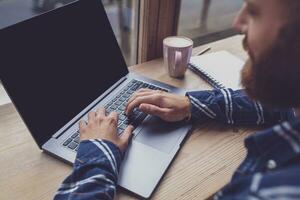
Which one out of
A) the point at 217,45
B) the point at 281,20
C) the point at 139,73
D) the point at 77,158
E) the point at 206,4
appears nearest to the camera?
the point at 281,20

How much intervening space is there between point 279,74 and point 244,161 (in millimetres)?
150

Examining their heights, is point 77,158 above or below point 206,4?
above

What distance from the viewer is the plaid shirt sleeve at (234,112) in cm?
82

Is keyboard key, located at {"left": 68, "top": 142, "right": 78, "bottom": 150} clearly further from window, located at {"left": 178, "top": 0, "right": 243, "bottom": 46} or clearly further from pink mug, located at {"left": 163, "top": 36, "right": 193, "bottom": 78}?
window, located at {"left": 178, "top": 0, "right": 243, "bottom": 46}

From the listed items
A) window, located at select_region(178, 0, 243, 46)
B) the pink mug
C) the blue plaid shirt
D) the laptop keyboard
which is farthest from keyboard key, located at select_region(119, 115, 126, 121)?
window, located at select_region(178, 0, 243, 46)

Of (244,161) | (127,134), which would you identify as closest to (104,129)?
(127,134)

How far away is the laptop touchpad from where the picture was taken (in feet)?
2.40

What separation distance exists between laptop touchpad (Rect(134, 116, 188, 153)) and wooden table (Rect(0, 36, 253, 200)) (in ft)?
0.09

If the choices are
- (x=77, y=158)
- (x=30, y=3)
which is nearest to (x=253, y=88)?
(x=77, y=158)

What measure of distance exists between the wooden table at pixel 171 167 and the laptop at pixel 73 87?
25mm

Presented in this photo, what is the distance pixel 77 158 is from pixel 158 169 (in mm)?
157

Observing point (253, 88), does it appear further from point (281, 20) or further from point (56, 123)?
point (56, 123)

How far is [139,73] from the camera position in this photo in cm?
103

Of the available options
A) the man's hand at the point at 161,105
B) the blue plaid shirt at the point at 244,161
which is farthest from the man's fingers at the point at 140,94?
the blue plaid shirt at the point at 244,161
